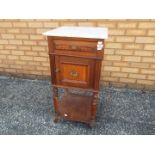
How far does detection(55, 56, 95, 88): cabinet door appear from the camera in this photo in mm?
1523

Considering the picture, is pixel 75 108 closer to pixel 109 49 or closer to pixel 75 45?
pixel 75 45

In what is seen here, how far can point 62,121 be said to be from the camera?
6.28 feet

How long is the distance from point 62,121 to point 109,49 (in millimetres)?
1091

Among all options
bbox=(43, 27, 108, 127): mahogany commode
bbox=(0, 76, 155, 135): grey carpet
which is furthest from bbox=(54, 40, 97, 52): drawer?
bbox=(0, 76, 155, 135): grey carpet

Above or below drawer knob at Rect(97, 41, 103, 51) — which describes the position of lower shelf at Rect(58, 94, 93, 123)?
below

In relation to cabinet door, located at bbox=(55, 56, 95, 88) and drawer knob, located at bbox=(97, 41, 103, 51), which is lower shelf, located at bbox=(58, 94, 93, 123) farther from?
drawer knob, located at bbox=(97, 41, 103, 51)

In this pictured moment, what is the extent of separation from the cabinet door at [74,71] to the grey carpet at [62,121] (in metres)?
0.50

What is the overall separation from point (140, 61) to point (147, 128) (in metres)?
0.88

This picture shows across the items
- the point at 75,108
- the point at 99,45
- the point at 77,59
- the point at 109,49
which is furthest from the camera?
the point at 109,49

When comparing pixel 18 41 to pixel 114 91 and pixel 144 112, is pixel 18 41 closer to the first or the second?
pixel 114 91

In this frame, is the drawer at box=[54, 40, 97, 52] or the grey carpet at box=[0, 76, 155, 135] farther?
the grey carpet at box=[0, 76, 155, 135]

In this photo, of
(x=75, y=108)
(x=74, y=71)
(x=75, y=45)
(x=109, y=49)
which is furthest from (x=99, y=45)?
(x=109, y=49)

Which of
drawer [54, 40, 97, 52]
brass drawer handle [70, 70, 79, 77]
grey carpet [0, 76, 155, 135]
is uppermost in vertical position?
drawer [54, 40, 97, 52]

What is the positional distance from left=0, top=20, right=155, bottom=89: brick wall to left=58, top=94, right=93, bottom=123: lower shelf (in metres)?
0.66
